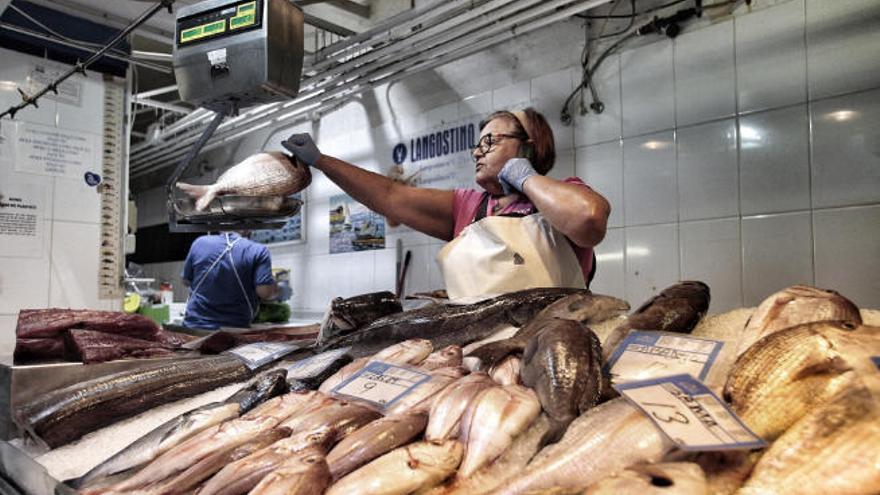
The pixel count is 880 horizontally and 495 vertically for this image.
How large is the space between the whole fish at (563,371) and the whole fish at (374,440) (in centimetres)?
30

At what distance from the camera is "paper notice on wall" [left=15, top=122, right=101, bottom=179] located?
4629 millimetres

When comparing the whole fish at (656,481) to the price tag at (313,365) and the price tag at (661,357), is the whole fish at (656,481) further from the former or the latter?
the price tag at (313,365)

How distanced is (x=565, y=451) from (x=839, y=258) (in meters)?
3.14

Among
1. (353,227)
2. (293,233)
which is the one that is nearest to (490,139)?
(353,227)

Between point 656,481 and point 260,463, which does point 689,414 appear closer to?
point 656,481

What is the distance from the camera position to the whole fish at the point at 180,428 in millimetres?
1568

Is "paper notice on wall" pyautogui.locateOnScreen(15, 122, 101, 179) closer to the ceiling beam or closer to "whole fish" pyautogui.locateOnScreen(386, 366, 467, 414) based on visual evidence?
the ceiling beam

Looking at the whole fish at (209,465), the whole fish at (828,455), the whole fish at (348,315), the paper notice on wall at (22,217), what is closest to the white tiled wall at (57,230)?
the paper notice on wall at (22,217)

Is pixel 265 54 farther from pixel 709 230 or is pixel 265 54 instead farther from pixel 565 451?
pixel 709 230

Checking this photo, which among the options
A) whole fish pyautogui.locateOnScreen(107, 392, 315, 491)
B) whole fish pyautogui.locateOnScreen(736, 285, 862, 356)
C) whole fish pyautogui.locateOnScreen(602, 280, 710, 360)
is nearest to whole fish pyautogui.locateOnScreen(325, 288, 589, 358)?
whole fish pyautogui.locateOnScreen(602, 280, 710, 360)

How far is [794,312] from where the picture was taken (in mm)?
1526

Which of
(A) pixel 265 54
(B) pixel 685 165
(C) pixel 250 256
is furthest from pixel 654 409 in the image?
(C) pixel 250 256

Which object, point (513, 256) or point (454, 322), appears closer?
point (454, 322)

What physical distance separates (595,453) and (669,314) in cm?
87
